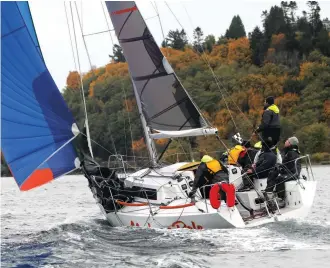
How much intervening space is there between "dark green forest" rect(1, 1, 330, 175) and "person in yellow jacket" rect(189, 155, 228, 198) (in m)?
36.1

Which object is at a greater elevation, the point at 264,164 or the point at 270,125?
the point at 270,125

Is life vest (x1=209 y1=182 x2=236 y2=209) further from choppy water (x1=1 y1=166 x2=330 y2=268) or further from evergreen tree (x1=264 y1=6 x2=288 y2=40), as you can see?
evergreen tree (x1=264 y1=6 x2=288 y2=40)

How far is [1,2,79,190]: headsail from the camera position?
10586 mm

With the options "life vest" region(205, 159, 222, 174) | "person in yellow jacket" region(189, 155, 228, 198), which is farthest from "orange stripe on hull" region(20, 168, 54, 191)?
"life vest" region(205, 159, 222, 174)

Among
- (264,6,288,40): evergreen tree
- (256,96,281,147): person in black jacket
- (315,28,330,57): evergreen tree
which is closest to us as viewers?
(256,96,281,147): person in black jacket

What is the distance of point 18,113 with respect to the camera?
1066cm

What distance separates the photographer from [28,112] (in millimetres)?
10844

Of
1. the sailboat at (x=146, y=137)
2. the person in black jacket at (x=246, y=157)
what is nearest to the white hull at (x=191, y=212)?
the sailboat at (x=146, y=137)

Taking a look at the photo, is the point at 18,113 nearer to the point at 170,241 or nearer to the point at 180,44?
the point at 170,241

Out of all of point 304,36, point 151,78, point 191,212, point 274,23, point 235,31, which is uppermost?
point 235,31

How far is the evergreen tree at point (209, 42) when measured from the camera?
9946 centimetres

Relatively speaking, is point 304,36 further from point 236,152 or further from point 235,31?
point 236,152

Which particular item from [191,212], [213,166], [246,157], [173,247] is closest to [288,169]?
[246,157]

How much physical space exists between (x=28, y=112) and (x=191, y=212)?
123 inches
